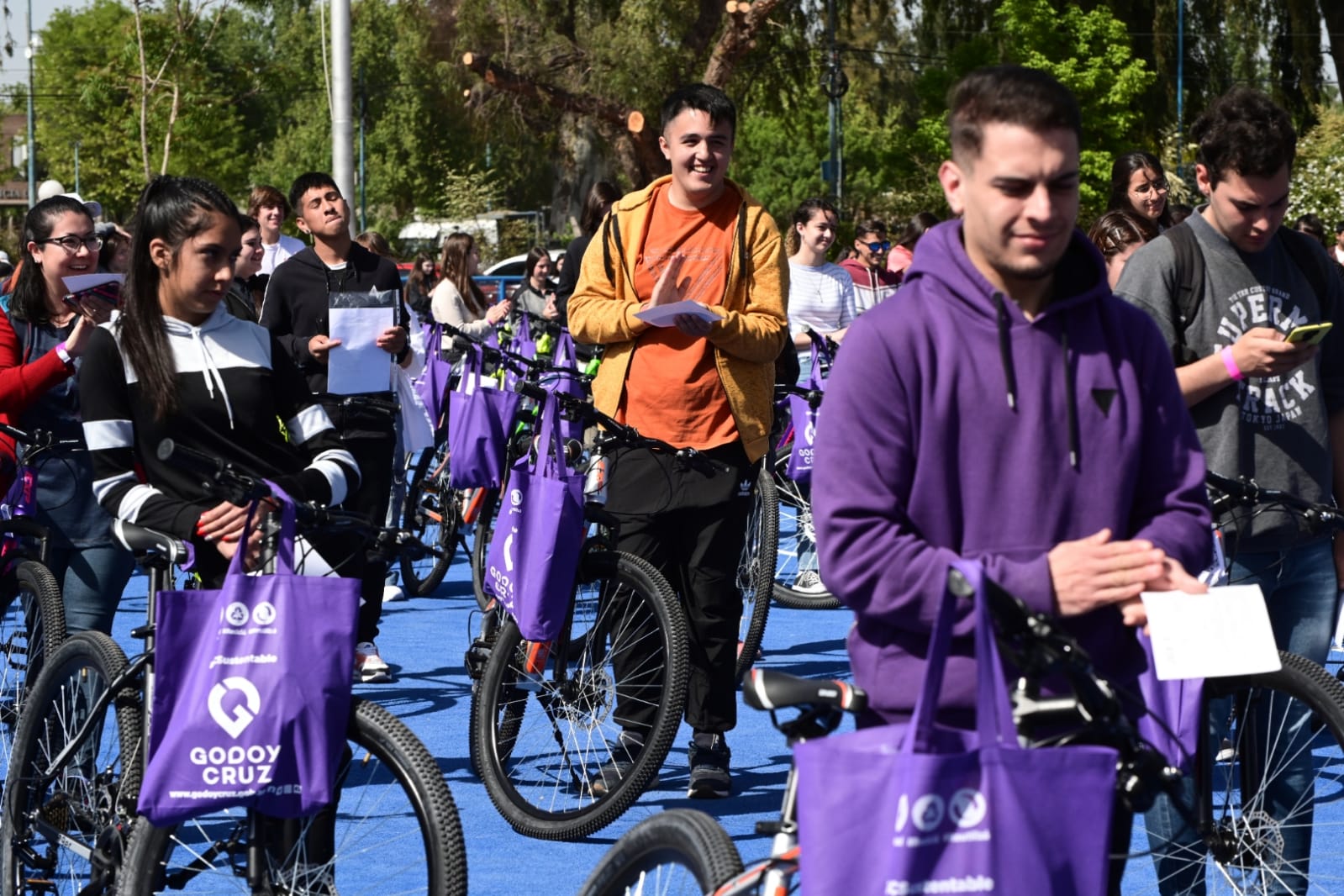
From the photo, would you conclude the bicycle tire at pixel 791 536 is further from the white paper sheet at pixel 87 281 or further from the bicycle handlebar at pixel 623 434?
the white paper sheet at pixel 87 281

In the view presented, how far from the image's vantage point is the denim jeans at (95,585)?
6043 mm

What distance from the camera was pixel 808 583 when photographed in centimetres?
1052

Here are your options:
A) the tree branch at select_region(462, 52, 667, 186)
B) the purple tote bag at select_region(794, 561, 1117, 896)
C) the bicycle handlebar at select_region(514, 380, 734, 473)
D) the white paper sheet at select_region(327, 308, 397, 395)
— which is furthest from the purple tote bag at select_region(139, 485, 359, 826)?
the tree branch at select_region(462, 52, 667, 186)

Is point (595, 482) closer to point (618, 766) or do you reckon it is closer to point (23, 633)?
point (618, 766)

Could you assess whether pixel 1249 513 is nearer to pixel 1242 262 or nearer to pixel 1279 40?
pixel 1242 262

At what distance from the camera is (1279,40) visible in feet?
103

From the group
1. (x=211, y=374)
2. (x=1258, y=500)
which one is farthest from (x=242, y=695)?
(x=1258, y=500)

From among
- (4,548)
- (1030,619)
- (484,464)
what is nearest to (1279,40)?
(484,464)

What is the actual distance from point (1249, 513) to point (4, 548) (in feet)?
13.1

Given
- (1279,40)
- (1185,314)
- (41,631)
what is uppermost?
(1279,40)

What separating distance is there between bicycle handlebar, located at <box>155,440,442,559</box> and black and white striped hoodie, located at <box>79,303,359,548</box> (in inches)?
6.0

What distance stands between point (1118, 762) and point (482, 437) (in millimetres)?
5290

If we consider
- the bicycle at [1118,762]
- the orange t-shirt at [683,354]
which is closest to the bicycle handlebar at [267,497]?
the bicycle at [1118,762]

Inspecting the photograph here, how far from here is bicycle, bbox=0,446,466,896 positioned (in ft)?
13.4
